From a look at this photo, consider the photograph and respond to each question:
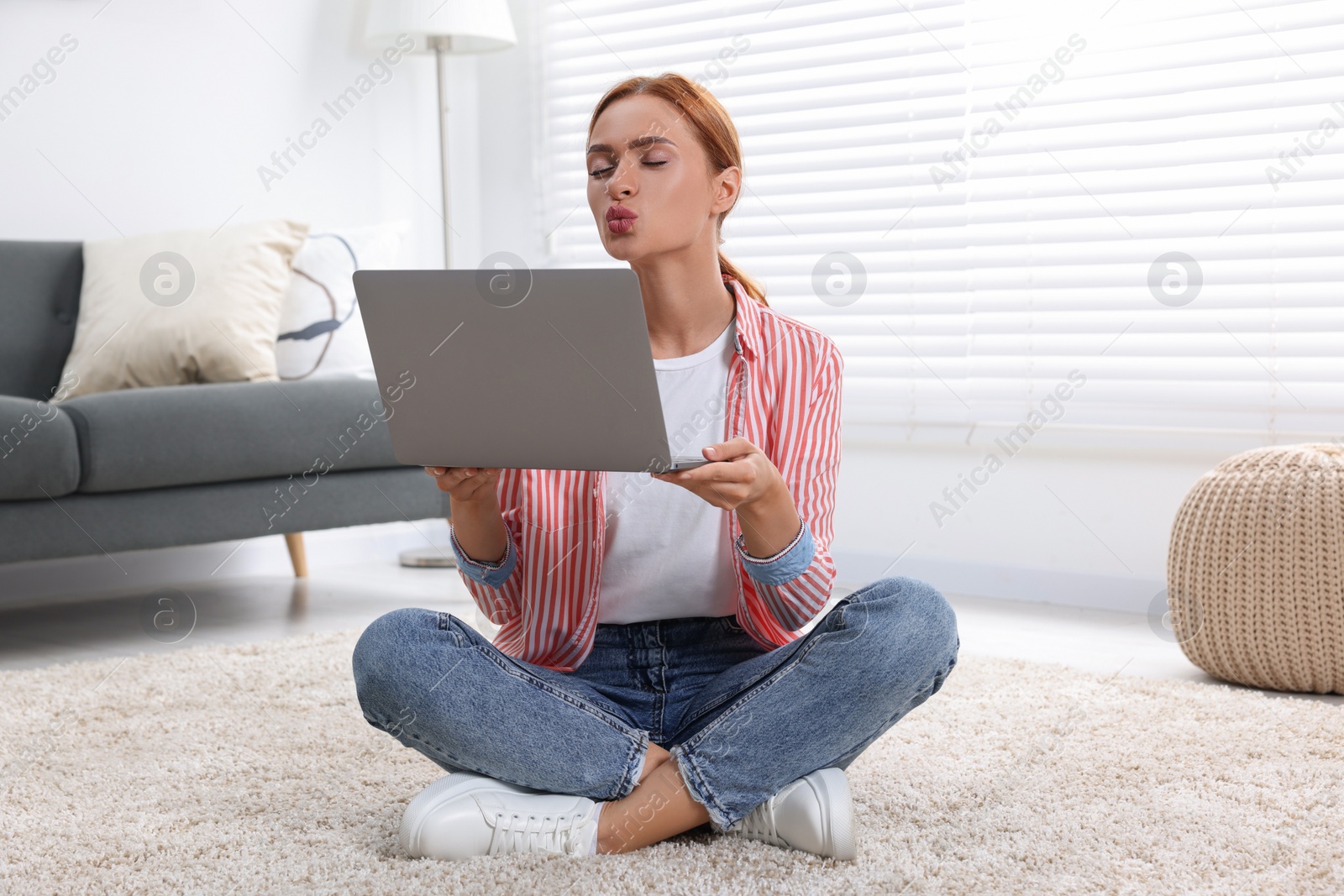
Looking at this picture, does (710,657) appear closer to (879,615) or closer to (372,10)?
(879,615)

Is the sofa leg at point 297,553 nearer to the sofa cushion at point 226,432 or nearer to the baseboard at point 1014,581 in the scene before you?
the sofa cushion at point 226,432

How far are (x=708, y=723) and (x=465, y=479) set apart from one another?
34 cm

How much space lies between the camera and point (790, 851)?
4.02 ft

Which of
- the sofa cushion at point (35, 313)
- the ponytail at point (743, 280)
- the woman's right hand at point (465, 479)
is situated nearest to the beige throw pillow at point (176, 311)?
the sofa cushion at point (35, 313)

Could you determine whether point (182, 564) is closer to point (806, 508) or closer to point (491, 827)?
point (491, 827)

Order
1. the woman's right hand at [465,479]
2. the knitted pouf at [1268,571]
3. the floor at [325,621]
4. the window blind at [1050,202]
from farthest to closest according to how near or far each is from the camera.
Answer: the window blind at [1050,202] < the floor at [325,621] < the knitted pouf at [1268,571] < the woman's right hand at [465,479]

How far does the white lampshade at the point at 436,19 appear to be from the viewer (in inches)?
130

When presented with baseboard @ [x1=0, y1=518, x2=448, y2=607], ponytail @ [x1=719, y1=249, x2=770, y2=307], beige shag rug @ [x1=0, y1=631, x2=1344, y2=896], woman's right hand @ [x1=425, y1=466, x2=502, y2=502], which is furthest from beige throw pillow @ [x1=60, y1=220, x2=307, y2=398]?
woman's right hand @ [x1=425, y1=466, x2=502, y2=502]

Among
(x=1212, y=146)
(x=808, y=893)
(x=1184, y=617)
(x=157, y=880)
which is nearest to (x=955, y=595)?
(x=1184, y=617)

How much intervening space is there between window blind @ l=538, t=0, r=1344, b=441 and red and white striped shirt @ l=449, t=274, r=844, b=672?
4.86 feet

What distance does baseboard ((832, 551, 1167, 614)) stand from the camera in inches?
104

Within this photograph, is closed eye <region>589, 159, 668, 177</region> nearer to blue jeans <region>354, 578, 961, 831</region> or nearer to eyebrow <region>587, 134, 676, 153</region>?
eyebrow <region>587, 134, 676, 153</region>

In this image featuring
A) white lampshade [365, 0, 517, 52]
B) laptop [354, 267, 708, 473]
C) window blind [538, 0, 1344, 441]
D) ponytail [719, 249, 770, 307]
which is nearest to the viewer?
laptop [354, 267, 708, 473]

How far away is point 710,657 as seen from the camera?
134cm
